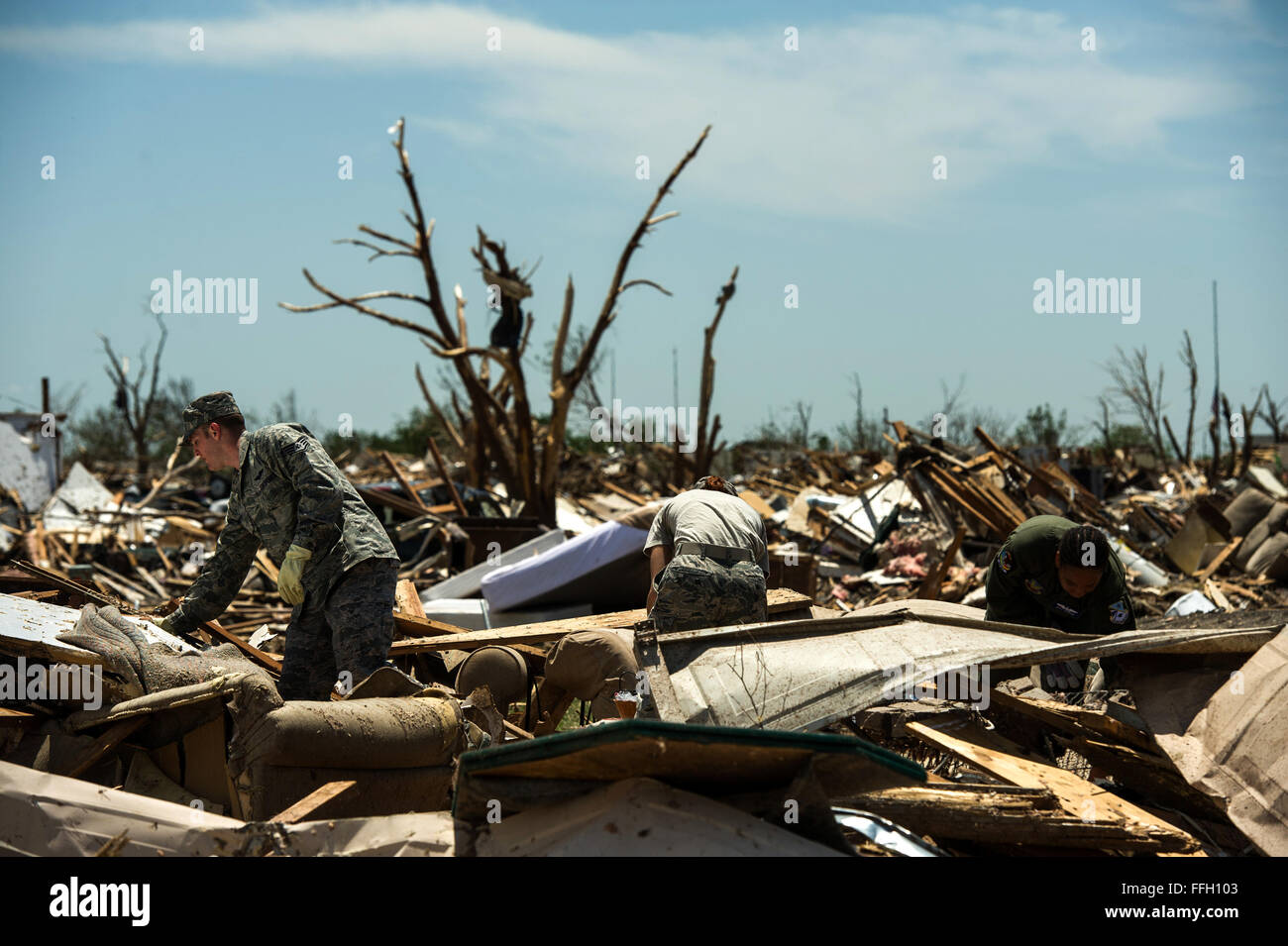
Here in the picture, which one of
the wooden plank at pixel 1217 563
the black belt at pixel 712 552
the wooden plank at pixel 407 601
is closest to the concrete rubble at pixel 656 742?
the wooden plank at pixel 407 601

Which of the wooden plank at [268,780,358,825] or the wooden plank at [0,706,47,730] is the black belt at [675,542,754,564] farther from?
the wooden plank at [0,706,47,730]

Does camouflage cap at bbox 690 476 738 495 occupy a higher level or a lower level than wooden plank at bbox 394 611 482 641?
higher

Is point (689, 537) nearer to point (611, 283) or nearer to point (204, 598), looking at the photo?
point (204, 598)

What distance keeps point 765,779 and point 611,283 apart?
37.8 ft

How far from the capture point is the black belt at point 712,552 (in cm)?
483

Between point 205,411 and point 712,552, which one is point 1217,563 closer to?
point 712,552

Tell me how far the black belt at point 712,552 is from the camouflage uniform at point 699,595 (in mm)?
27

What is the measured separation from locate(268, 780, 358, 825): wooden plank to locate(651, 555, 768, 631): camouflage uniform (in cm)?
168

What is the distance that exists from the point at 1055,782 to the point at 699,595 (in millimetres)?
1689

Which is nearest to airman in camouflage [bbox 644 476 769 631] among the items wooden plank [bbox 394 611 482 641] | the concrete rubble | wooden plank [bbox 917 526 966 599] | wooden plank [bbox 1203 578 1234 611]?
the concrete rubble

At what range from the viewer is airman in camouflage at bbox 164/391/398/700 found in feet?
15.0

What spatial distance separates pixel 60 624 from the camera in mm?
4285

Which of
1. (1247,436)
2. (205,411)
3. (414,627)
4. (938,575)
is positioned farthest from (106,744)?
(1247,436)

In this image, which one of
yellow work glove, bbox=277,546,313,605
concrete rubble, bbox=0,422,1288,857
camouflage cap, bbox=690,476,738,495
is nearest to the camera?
concrete rubble, bbox=0,422,1288,857
